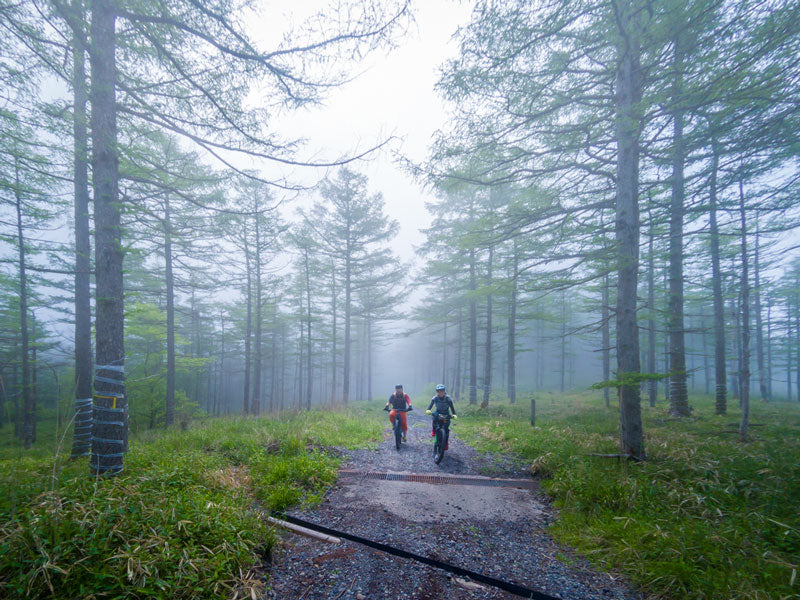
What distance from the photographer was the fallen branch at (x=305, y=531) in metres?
3.65

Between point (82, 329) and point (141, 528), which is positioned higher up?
point (82, 329)

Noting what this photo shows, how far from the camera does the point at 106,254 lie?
4.39 metres

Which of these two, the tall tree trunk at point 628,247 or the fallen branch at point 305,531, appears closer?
the fallen branch at point 305,531

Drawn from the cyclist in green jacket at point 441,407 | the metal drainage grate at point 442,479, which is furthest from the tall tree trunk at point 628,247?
the cyclist in green jacket at point 441,407

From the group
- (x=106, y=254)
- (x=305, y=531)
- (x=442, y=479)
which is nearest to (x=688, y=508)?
(x=442, y=479)

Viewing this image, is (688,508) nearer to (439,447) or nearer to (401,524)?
(401,524)

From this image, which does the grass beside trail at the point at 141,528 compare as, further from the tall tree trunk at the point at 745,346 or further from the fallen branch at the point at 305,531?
the tall tree trunk at the point at 745,346

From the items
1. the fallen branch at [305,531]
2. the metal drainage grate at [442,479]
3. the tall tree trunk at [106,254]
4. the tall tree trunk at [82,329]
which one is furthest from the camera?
the tall tree trunk at [82,329]

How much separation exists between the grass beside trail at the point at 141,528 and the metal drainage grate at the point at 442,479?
0.87 meters

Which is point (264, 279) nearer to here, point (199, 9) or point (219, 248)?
point (219, 248)

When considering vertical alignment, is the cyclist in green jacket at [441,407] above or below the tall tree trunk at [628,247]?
below

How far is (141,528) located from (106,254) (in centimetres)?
379

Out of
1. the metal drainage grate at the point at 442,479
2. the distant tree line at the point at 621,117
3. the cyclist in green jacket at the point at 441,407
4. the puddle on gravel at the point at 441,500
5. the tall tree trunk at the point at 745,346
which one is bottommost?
the metal drainage grate at the point at 442,479

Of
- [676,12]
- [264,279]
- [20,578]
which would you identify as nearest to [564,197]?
[676,12]
